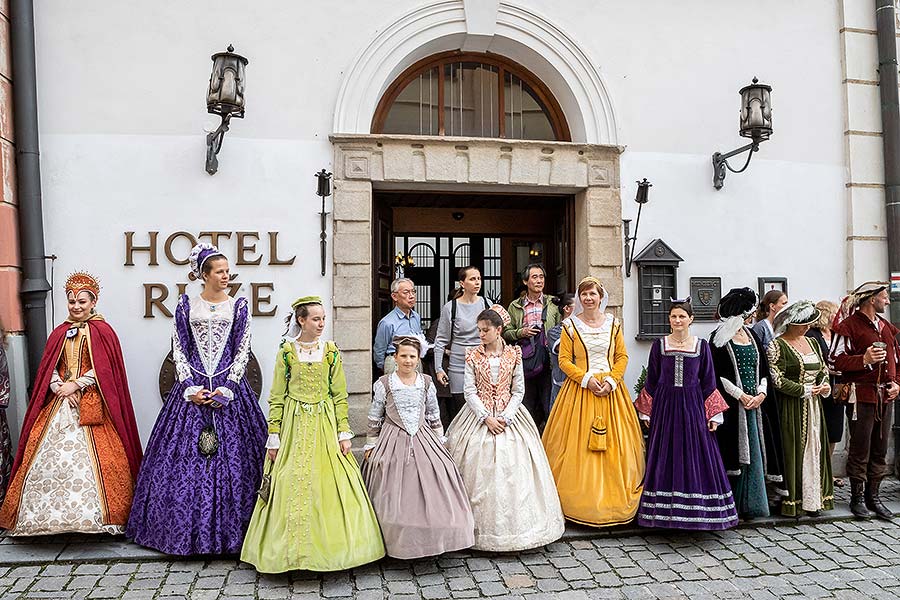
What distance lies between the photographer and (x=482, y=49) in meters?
6.14

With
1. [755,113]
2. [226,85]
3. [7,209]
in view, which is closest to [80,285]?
[7,209]

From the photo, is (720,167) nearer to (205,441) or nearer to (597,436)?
(597,436)

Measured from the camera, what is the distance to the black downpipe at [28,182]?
5109mm

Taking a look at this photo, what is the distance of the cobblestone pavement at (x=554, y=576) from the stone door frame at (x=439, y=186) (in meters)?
1.82

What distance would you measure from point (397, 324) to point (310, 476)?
1693 mm

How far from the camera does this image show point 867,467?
5.14 m

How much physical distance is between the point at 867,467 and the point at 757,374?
1.24 m

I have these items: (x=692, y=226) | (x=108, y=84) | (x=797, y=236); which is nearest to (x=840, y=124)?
(x=797, y=236)

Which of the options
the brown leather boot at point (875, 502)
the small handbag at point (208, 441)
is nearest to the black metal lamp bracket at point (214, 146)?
the small handbag at point (208, 441)

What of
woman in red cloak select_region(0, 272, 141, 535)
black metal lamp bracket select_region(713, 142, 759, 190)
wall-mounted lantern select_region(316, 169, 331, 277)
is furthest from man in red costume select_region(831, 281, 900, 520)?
woman in red cloak select_region(0, 272, 141, 535)

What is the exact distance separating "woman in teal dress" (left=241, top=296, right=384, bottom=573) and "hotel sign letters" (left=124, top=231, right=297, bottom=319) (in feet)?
4.06

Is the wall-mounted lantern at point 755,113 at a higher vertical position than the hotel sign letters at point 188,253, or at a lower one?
higher

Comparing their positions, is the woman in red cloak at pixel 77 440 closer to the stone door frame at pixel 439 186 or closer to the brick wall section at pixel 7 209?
the brick wall section at pixel 7 209

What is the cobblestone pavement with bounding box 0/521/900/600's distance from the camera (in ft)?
12.4
